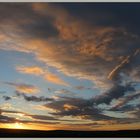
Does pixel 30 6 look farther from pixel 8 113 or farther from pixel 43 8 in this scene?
pixel 8 113

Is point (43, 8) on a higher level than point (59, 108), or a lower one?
higher

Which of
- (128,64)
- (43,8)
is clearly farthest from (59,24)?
(128,64)

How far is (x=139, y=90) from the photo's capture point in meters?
2.30

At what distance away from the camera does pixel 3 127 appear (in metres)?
2.27

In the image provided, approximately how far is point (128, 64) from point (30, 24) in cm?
76

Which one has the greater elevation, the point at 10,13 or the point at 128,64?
the point at 10,13

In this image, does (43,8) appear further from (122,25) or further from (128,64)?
(128,64)

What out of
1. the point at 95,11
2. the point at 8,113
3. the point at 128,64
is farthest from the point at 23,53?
the point at 128,64

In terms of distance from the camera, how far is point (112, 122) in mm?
2270

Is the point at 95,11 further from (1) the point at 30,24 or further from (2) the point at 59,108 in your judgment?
(2) the point at 59,108

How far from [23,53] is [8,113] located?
0.44 metres

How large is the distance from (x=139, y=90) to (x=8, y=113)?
0.94 metres

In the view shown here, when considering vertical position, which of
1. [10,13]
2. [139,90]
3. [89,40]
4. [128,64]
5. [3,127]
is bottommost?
[3,127]

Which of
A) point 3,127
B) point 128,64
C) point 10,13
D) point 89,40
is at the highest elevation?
point 10,13
